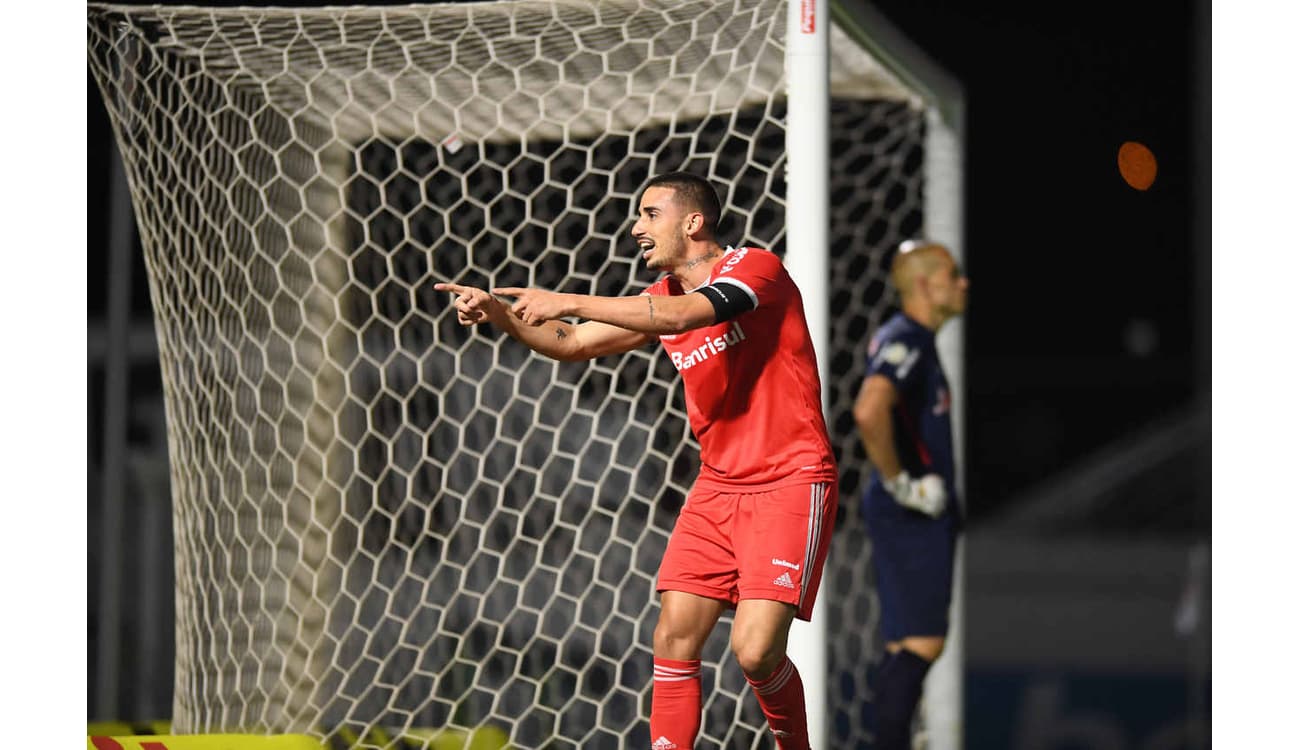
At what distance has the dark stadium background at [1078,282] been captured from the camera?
7.53 m

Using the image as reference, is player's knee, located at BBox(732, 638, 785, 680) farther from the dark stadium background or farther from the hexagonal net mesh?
the dark stadium background

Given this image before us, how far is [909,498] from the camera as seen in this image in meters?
3.50

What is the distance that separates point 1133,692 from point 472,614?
3832 millimetres

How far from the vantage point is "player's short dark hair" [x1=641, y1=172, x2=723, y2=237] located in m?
2.44

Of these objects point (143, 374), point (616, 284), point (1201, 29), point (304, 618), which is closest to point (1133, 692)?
point (1201, 29)

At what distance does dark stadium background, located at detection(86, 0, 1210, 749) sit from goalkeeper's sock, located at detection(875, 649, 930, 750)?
246 centimetres

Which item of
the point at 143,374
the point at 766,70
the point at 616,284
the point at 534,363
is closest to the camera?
the point at 766,70

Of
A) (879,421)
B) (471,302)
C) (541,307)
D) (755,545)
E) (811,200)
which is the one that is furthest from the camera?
(879,421)

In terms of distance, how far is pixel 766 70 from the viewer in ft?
11.3

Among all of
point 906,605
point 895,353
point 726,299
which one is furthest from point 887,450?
point 726,299

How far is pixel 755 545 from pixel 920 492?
48.9 inches

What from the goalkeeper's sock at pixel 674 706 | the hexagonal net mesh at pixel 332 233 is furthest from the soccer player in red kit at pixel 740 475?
the hexagonal net mesh at pixel 332 233

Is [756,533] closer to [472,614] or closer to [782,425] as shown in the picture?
[782,425]

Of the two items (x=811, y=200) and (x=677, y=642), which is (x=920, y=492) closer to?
(x=811, y=200)
